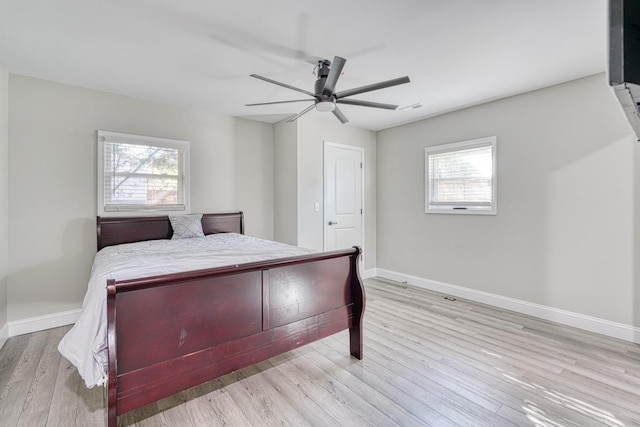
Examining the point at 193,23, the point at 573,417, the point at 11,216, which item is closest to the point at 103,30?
the point at 193,23

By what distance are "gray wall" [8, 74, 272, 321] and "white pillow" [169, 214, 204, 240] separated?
2.84 feet

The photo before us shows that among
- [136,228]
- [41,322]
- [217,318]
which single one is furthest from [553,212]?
[41,322]

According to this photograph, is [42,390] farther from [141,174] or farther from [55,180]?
[141,174]

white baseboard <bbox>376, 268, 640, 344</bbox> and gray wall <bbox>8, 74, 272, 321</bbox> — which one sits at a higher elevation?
gray wall <bbox>8, 74, 272, 321</bbox>

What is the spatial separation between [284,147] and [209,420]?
365 centimetres

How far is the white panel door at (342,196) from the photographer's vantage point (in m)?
4.71

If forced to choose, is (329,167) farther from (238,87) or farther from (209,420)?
(209,420)

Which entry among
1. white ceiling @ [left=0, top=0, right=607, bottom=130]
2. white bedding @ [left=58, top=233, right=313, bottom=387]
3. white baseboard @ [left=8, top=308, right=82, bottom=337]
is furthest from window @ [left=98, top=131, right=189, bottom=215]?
white baseboard @ [left=8, top=308, right=82, bottom=337]

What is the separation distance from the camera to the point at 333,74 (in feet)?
7.24

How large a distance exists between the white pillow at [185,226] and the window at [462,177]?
335cm

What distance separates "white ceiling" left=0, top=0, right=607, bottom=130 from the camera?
79.5 inches

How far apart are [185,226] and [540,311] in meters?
4.41

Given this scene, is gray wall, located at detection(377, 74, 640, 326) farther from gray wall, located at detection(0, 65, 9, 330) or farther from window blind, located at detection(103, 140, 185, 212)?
gray wall, located at detection(0, 65, 9, 330)

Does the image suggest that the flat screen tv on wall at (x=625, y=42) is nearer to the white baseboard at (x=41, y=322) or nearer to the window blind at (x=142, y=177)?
the window blind at (x=142, y=177)
